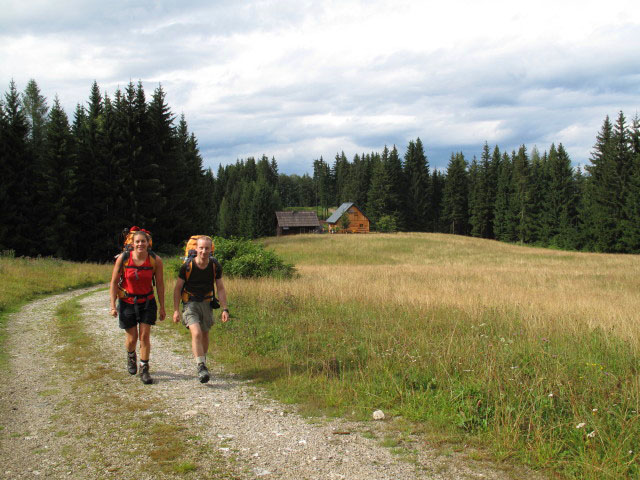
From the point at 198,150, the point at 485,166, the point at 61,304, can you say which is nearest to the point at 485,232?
the point at 485,166

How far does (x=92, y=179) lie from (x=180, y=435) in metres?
33.9

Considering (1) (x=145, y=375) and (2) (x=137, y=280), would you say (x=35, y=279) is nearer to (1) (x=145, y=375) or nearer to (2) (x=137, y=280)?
(2) (x=137, y=280)

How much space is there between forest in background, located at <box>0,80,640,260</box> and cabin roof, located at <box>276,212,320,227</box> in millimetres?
2838

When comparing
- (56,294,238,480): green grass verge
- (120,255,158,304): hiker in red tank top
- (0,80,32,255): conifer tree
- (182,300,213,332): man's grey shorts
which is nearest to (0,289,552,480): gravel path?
(56,294,238,480): green grass verge

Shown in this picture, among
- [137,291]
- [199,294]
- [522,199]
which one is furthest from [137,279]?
[522,199]

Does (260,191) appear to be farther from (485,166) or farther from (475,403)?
(475,403)

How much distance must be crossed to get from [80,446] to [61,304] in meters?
10.2

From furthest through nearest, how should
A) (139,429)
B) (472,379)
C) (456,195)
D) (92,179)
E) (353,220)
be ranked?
(353,220), (456,195), (92,179), (472,379), (139,429)

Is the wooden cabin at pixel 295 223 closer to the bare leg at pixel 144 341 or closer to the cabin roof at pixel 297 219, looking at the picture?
the cabin roof at pixel 297 219

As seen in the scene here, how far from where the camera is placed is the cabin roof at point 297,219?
302 feet

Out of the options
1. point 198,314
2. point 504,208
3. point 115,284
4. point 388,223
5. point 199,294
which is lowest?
point 198,314

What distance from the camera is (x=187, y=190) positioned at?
42.5 m

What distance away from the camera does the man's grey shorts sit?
5836mm

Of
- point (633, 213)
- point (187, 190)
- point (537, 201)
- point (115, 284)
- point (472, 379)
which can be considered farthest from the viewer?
point (537, 201)
